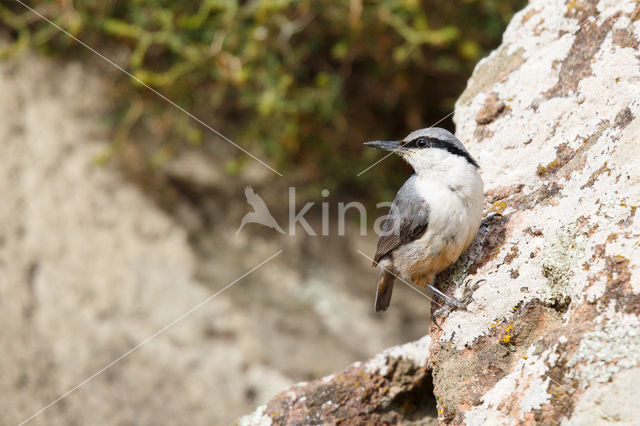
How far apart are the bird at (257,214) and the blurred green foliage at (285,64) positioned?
0.39 metres

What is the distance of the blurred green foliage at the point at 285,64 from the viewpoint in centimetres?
496

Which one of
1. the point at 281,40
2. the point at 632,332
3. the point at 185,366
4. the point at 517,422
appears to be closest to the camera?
the point at 632,332

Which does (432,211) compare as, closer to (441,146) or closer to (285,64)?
(441,146)

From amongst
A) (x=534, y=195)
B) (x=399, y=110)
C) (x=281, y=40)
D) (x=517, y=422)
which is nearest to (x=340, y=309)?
(x=399, y=110)

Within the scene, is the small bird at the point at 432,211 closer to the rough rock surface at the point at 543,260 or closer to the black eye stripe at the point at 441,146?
the black eye stripe at the point at 441,146

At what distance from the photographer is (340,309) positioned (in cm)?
593

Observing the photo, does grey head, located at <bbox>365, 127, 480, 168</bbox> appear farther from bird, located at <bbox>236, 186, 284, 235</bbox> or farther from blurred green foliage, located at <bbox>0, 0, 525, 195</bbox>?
bird, located at <bbox>236, 186, 284, 235</bbox>

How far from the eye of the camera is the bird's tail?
11.6ft

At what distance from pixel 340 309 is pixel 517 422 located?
3.85 m

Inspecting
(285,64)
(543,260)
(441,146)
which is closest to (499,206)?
(441,146)

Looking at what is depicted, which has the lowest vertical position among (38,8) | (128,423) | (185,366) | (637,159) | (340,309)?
(128,423)

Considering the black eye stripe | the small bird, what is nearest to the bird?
the small bird

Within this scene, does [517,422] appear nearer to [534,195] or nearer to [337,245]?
[534,195]

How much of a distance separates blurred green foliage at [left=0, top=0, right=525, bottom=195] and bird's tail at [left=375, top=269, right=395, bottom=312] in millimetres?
2009
